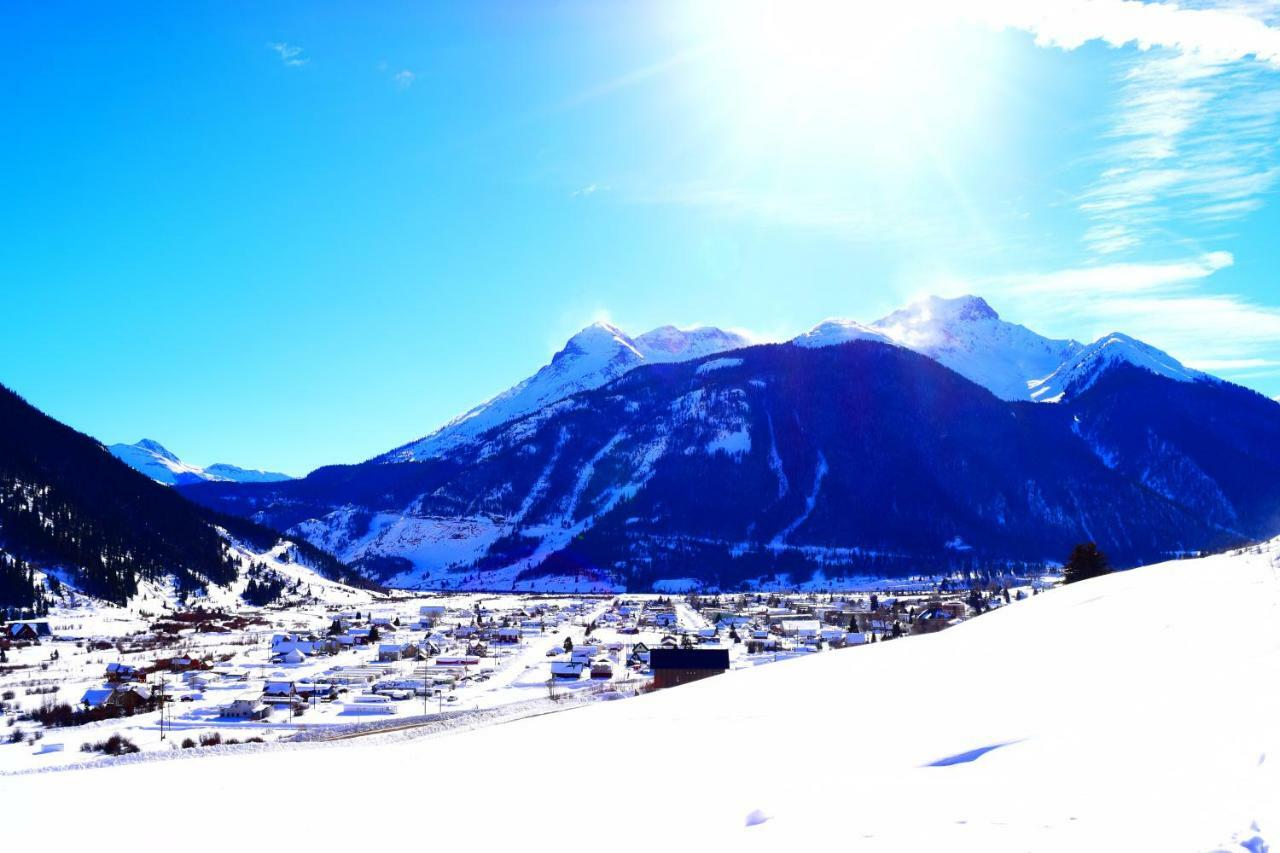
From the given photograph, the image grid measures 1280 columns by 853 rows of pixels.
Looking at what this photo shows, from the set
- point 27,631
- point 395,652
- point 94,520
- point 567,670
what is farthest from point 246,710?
point 94,520

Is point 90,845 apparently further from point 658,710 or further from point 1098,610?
point 1098,610

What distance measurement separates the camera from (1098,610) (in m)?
22.2

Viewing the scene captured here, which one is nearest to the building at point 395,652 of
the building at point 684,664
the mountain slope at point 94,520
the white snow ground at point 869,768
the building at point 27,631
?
the building at point 684,664

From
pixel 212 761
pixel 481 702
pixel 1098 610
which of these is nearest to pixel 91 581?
pixel 481 702

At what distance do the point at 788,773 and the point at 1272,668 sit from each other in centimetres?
739

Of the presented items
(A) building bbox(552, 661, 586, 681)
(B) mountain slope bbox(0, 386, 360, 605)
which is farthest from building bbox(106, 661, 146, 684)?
(B) mountain slope bbox(0, 386, 360, 605)

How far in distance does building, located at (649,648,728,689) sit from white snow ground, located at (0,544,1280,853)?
1414 inches

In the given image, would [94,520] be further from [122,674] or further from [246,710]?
[246,710]

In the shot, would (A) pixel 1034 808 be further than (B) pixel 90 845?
No

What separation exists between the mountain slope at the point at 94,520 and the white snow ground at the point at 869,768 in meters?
108

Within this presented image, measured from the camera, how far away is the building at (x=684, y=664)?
58781mm

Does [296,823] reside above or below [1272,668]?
below

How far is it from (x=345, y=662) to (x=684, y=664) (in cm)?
3923

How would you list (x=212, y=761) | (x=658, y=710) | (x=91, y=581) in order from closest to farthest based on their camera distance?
(x=658, y=710), (x=212, y=761), (x=91, y=581)
